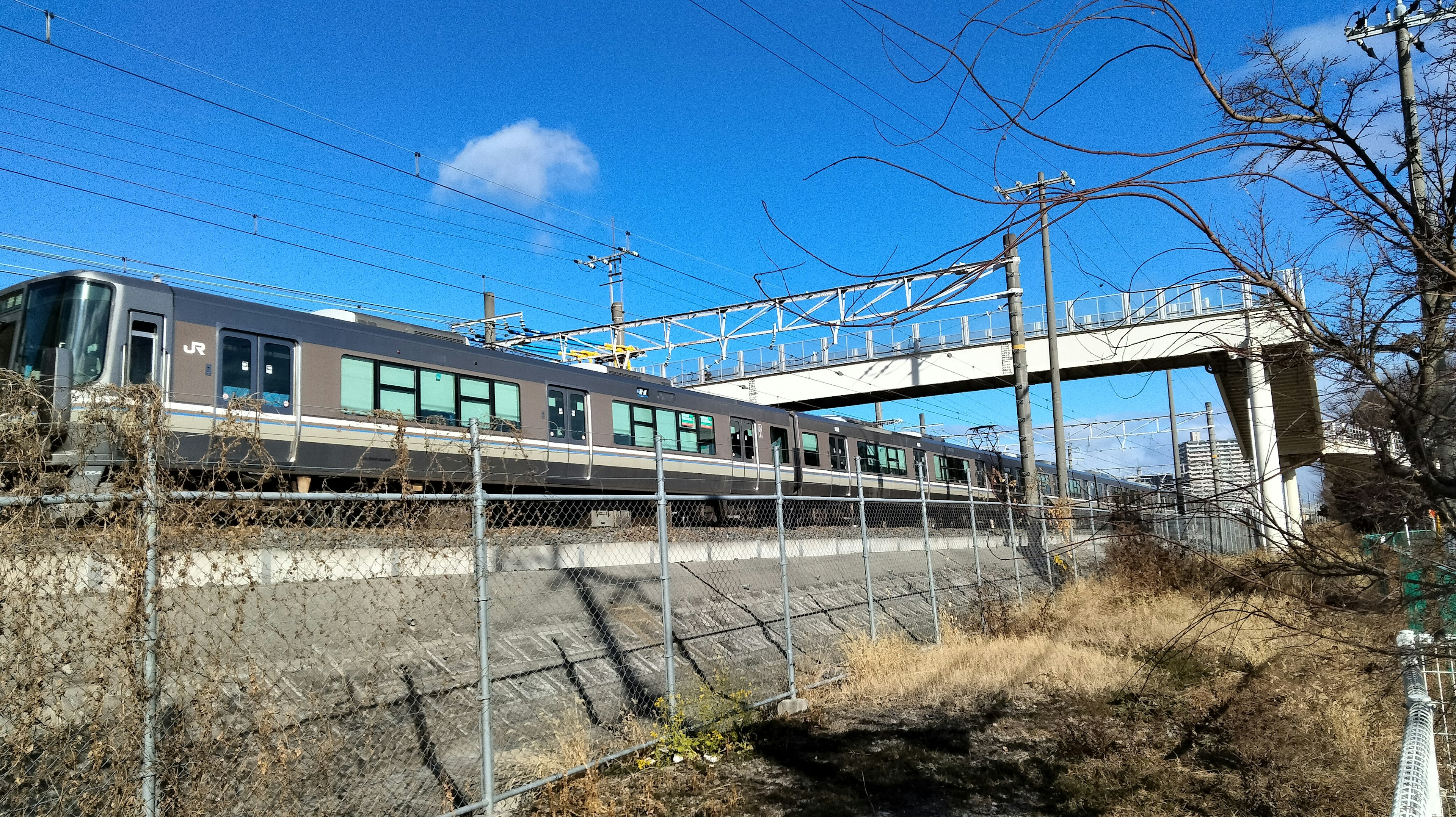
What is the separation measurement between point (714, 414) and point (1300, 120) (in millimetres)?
18680

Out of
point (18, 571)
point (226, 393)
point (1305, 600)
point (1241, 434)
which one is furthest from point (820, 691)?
point (1241, 434)

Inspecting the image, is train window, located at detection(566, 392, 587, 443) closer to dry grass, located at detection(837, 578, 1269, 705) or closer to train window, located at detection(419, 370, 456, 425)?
train window, located at detection(419, 370, 456, 425)

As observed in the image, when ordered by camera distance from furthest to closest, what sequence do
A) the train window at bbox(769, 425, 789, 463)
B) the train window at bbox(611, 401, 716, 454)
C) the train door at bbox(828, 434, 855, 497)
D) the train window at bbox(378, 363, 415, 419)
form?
the train door at bbox(828, 434, 855, 497), the train window at bbox(769, 425, 789, 463), the train window at bbox(611, 401, 716, 454), the train window at bbox(378, 363, 415, 419)

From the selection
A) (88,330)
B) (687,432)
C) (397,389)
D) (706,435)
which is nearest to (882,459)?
(706,435)

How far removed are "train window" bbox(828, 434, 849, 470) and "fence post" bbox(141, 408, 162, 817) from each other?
72.5 feet

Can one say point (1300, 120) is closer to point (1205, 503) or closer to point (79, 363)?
point (1205, 503)

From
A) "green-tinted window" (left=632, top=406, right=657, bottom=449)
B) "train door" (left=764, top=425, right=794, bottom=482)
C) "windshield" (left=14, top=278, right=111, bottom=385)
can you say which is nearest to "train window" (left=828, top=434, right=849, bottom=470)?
"train door" (left=764, top=425, right=794, bottom=482)

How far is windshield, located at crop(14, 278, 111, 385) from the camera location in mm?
10570

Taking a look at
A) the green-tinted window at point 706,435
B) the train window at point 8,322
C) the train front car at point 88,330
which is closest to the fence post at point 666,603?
the train front car at point 88,330

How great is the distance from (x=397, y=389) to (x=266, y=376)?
2028 mm

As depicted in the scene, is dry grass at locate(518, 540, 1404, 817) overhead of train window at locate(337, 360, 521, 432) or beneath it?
beneath

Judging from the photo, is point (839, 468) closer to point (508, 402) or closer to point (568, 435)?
point (568, 435)

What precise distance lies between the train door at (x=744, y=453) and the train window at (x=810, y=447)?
2146 mm

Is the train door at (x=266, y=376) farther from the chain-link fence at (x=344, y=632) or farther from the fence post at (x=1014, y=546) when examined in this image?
the fence post at (x=1014, y=546)
